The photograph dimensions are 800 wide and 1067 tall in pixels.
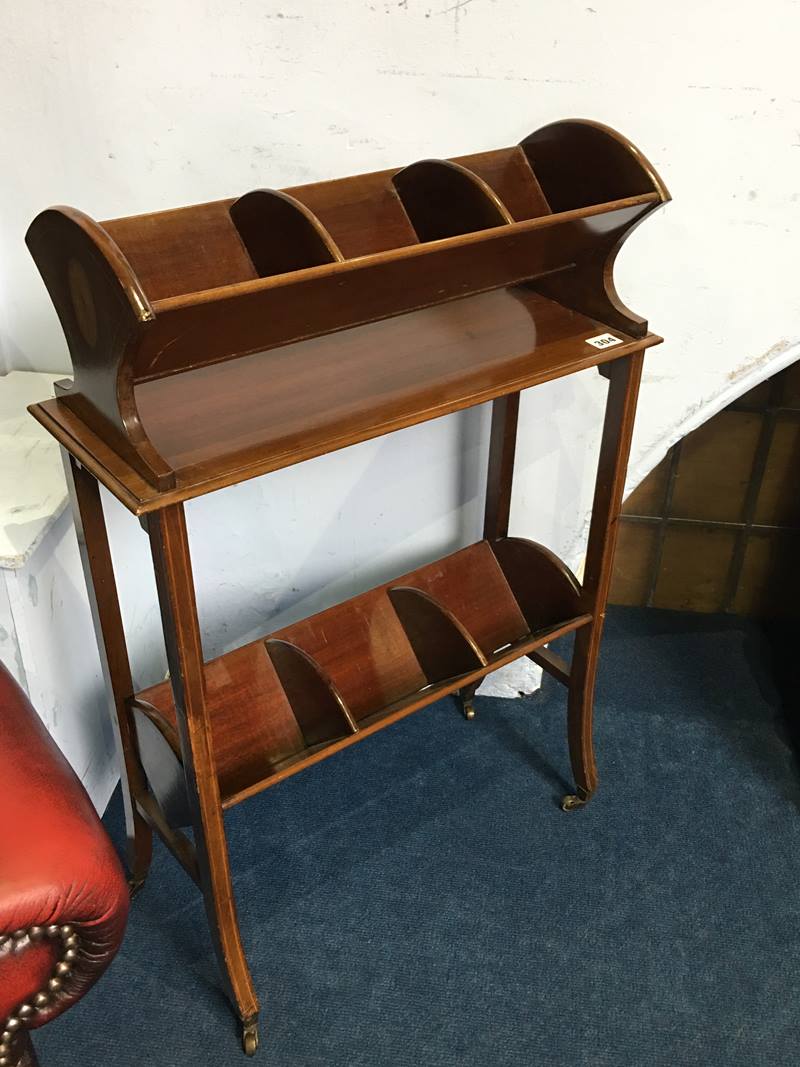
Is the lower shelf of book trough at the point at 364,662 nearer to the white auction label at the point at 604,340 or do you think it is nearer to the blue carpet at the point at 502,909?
the blue carpet at the point at 502,909

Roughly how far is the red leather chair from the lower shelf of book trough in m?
0.38

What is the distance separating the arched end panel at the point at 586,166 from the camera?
1.56 m

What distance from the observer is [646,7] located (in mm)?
1730

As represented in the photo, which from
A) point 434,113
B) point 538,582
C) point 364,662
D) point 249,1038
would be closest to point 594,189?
point 434,113

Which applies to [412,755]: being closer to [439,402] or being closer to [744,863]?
[744,863]

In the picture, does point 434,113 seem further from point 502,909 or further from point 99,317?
point 502,909

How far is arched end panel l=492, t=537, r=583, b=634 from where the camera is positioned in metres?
2.07

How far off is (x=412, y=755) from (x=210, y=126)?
4.66ft

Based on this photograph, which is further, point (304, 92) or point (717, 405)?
point (717, 405)

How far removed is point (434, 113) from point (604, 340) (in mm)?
528

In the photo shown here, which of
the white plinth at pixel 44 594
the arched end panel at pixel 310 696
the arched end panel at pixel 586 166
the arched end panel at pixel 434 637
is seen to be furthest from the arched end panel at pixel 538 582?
the white plinth at pixel 44 594

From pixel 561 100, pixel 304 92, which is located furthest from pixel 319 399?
pixel 561 100

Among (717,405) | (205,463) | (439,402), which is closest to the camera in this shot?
(205,463)

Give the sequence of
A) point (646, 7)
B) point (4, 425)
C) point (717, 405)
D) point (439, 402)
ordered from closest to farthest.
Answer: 1. point (439, 402)
2. point (646, 7)
3. point (4, 425)
4. point (717, 405)
